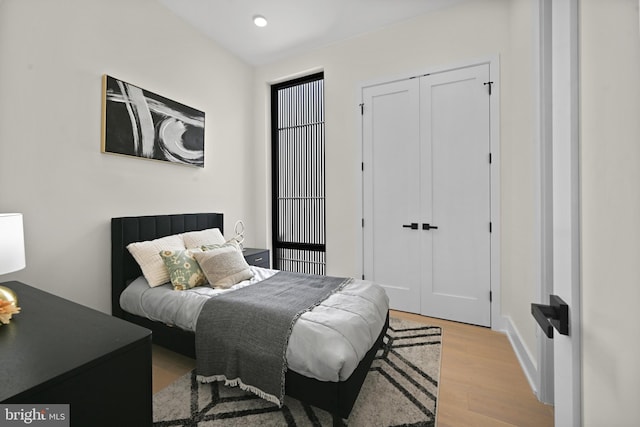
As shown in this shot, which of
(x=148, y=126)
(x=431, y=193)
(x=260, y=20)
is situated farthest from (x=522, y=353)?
(x=260, y=20)

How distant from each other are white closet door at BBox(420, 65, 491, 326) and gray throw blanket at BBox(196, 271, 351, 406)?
159 centimetres

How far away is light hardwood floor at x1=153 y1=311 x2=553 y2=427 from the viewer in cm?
156

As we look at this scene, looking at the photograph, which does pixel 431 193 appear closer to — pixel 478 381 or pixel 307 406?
pixel 478 381

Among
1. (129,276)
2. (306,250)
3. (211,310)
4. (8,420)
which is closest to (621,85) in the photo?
(8,420)

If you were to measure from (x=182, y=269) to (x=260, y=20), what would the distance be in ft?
8.91

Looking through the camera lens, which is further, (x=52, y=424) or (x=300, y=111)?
(x=300, y=111)

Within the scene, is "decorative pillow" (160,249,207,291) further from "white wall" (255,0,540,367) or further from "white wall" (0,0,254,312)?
"white wall" (255,0,540,367)

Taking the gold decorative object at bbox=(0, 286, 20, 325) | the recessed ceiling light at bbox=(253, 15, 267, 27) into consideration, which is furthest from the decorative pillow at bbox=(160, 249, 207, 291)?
the recessed ceiling light at bbox=(253, 15, 267, 27)

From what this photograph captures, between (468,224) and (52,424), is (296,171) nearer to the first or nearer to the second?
(468,224)

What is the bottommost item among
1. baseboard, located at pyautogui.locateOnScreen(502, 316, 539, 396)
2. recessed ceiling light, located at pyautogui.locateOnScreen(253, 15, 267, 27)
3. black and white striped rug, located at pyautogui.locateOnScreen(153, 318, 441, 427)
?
black and white striped rug, located at pyautogui.locateOnScreen(153, 318, 441, 427)

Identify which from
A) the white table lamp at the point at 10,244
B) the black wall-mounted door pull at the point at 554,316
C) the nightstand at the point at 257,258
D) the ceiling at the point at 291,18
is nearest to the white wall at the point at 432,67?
the ceiling at the point at 291,18

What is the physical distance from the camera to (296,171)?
3.94m

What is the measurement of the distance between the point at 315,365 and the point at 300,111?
333 cm

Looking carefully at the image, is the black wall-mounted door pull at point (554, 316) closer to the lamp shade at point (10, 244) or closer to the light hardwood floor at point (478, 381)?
the light hardwood floor at point (478, 381)
